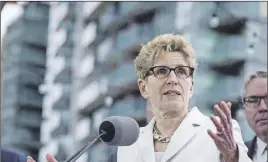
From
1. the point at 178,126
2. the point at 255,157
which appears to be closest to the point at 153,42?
the point at 178,126

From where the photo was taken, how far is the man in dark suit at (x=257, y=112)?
3117mm

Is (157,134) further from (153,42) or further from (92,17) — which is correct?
(92,17)

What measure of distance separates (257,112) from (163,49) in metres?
0.91

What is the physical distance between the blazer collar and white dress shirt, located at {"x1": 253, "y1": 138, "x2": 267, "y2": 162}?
0.85m

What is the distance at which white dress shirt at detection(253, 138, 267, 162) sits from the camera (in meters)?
3.10

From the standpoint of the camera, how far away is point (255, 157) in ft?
10.3

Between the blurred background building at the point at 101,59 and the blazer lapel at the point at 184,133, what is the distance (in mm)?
11773

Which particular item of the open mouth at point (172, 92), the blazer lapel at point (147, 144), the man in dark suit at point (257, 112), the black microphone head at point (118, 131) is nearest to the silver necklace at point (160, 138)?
the blazer lapel at point (147, 144)

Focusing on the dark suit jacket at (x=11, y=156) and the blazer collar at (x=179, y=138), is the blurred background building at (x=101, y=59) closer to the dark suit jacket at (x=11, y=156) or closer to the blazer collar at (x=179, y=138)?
the dark suit jacket at (x=11, y=156)

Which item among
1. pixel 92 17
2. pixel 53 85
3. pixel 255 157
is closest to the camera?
pixel 255 157

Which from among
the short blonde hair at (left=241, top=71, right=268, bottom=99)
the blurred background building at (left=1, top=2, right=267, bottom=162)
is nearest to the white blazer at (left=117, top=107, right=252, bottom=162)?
the short blonde hair at (left=241, top=71, right=268, bottom=99)

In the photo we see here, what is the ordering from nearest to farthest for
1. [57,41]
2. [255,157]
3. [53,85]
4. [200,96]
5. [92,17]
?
[255,157], [200,96], [92,17], [57,41], [53,85]

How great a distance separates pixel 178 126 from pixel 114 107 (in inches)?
929

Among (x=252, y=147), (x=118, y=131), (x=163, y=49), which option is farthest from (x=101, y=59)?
(x=118, y=131)
